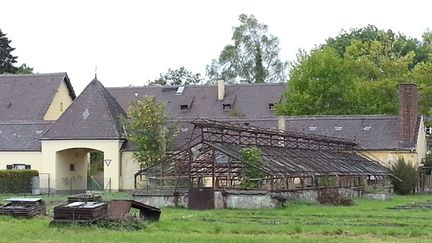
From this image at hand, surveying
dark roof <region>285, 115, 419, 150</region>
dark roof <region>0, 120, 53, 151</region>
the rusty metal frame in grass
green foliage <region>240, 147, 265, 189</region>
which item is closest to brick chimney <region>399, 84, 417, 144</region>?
dark roof <region>285, 115, 419, 150</region>

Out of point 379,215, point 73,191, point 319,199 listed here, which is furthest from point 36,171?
point 379,215

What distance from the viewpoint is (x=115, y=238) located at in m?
21.7

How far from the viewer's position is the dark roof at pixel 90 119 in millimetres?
57688

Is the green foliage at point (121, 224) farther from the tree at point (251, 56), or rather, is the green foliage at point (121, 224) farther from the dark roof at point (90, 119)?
the tree at point (251, 56)

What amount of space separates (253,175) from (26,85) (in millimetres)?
41518

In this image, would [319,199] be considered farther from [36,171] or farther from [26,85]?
[26,85]

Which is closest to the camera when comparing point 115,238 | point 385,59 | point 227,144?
point 115,238

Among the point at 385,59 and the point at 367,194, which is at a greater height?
the point at 385,59

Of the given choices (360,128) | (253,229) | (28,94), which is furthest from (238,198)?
(28,94)

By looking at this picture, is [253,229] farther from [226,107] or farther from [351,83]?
[226,107]

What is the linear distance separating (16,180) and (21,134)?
7.34m

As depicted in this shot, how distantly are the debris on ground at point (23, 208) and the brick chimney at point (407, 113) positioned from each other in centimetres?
3613

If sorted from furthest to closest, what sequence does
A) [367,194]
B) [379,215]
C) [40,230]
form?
[367,194], [379,215], [40,230]

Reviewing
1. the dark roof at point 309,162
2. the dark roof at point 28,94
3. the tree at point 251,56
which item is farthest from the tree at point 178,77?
the dark roof at point 309,162
